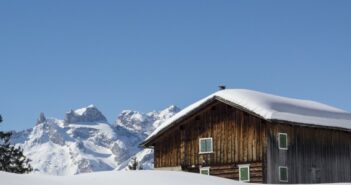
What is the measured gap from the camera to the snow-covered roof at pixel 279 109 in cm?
4528

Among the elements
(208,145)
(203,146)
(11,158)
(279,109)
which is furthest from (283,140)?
(11,158)

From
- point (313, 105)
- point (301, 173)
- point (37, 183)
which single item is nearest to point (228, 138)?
point (301, 173)

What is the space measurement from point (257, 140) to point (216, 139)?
3.37 metres

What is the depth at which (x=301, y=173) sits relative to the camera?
4694 centimetres

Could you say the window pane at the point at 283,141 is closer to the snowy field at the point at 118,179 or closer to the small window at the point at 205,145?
the small window at the point at 205,145

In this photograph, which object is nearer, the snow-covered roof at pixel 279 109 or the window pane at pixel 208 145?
the snow-covered roof at pixel 279 109

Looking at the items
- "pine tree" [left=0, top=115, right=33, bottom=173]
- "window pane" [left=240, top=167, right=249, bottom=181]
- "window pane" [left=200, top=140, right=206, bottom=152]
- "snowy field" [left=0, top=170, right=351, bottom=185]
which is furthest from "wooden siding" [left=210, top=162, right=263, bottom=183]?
"pine tree" [left=0, top=115, right=33, bottom=173]

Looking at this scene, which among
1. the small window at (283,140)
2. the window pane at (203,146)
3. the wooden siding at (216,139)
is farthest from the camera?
the window pane at (203,146)

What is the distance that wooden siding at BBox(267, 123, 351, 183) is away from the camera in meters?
45.9

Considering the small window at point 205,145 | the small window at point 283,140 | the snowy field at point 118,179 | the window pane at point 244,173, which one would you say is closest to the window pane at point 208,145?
the small window at point 205,145

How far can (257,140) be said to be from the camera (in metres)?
46.1

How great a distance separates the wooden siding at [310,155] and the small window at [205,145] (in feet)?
15.2

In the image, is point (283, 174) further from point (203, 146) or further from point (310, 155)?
point (203, 146)

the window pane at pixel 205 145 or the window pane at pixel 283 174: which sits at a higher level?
the window pane at pixel 205 145
